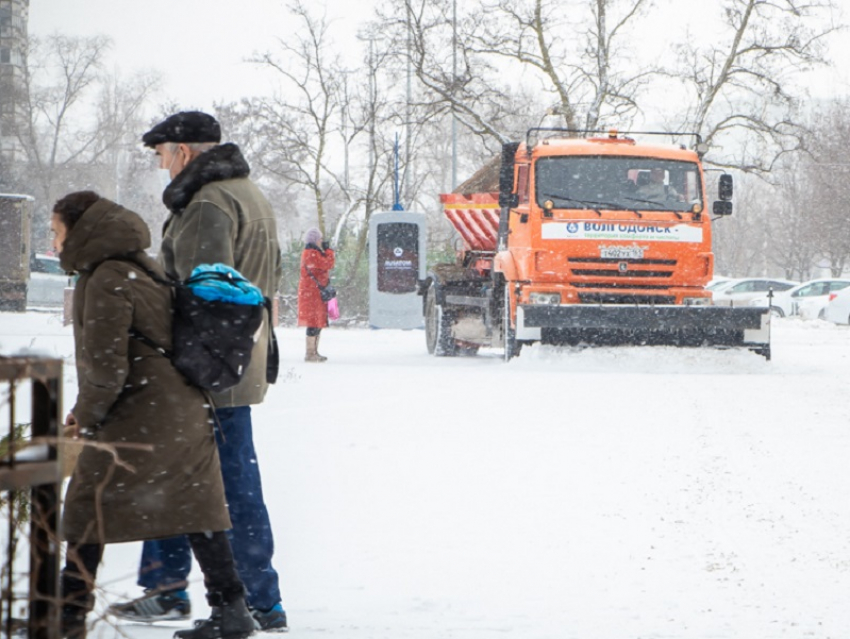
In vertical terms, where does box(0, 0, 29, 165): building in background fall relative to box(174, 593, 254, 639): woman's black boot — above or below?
above

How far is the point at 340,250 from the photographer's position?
29.3 metres

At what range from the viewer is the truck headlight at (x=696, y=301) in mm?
14898

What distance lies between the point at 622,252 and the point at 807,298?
77.7 feet

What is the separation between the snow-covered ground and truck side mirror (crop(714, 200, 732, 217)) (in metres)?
3.26

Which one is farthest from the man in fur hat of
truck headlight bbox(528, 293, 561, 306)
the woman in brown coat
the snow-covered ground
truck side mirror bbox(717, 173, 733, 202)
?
truck side mirror bbox(717, 173, 733, 202)

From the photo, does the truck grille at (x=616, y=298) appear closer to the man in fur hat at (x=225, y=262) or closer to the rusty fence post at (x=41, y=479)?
the man in fur hat at (x=225, y=262)

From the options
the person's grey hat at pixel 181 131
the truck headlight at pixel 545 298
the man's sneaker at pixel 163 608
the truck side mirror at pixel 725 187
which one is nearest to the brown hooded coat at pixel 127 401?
the person's grey hat at pixel 181 131

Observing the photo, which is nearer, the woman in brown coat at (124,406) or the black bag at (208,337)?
the woman in brown coat at (124,406)

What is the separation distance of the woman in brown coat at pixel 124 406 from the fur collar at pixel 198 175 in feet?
1.24

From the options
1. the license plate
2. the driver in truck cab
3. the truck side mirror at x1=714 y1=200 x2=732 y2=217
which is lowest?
the license plate

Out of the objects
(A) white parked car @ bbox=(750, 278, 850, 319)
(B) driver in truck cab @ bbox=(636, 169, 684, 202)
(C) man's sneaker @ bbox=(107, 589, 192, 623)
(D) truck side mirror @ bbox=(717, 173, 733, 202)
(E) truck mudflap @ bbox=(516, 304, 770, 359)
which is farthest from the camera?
(A) white parked car @ bbox=(750, 278, 850, 319)

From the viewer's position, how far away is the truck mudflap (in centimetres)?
1391

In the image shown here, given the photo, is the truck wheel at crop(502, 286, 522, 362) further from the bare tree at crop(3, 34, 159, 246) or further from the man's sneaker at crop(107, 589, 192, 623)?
the bare tree at crop(3, 34, 159, 246)

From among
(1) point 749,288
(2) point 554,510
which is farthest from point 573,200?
(1) point 749,288
